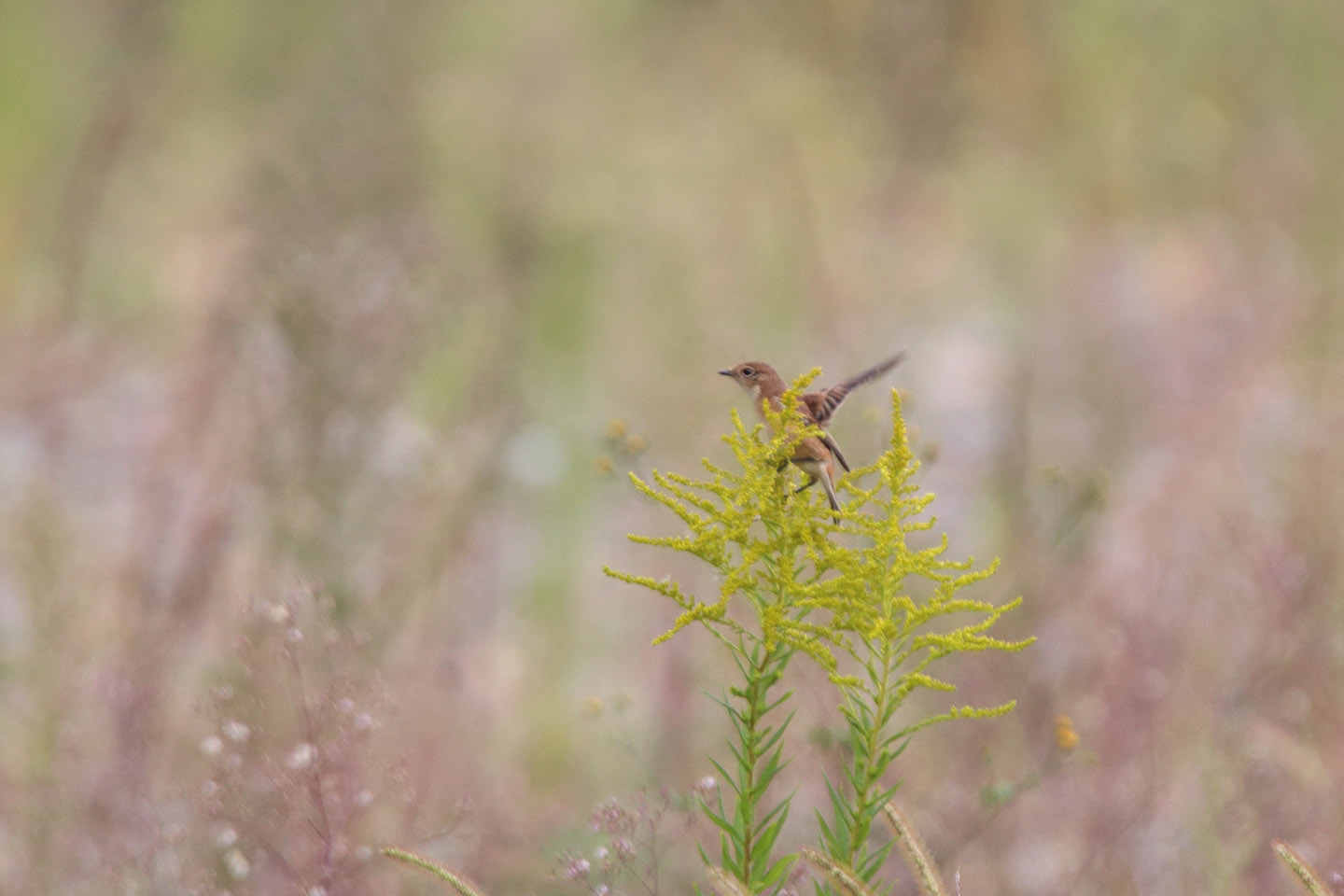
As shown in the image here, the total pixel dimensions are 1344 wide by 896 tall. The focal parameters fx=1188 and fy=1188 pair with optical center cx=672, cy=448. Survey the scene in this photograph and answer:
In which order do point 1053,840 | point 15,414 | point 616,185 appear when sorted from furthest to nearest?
point 616,185
point 15,414
point 1053,840

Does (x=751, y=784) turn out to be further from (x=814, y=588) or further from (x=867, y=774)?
→ (x=814, y=588)

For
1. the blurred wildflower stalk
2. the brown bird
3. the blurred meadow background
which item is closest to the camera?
the blurred wildflower stalk

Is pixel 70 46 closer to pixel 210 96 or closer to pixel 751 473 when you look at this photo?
pixel 210 96

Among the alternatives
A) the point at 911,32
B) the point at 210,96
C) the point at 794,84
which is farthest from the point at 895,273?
the point at 210,96

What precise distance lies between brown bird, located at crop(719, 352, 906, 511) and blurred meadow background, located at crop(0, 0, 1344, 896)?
17.4 inches

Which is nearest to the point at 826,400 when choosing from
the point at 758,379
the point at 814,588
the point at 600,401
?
the point at 758,379

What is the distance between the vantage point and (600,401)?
725cm

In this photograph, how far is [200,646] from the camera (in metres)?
4.55

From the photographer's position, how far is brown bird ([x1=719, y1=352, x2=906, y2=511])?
5.68 feet

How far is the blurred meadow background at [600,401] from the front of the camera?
3.13 metres

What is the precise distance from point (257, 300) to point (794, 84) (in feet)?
14.7

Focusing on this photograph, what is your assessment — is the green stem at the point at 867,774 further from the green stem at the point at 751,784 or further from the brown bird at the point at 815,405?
the brown bird at the point at 815,405

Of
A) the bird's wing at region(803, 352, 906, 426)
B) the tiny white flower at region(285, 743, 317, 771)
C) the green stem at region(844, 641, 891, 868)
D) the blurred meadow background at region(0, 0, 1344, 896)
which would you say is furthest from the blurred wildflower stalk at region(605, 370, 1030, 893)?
the tiny white flower at region(285, 743, 317, 771)

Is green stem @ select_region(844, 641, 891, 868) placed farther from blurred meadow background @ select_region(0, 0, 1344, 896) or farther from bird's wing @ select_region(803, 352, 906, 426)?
bird's wing @ select_region(803, 352, 906, 426)
